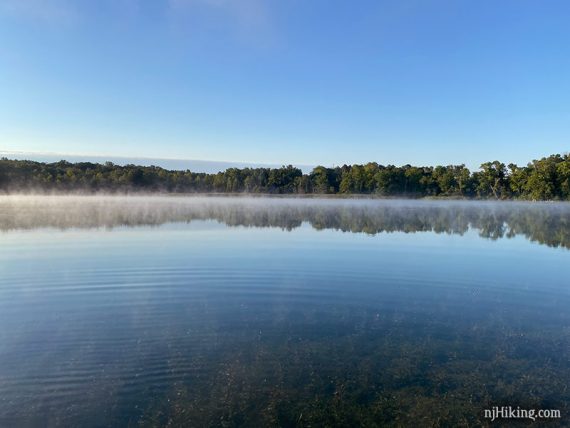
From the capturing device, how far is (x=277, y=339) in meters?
8.03

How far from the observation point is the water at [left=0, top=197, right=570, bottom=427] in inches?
223

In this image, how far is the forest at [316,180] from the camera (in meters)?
110

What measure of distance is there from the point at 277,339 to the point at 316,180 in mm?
144124

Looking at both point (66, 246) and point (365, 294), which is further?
point (66, 246)

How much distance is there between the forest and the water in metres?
107

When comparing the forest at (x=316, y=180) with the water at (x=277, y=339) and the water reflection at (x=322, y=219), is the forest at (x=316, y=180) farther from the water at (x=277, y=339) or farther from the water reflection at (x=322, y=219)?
the water at (x=277, y=339)

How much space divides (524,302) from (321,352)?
6633 mm

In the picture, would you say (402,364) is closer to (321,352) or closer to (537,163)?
(321,352)

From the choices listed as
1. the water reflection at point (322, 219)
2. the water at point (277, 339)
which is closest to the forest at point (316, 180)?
the water reflection at point (322, 219)

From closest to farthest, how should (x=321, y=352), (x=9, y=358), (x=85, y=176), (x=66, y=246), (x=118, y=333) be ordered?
(x=9, y=358) < (x=321, y=352) < (x=118, y=333) < (x=66, y=246) < (x=85, y=176)

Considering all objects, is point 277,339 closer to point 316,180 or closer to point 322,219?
point 322,219

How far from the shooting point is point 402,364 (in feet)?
23.1

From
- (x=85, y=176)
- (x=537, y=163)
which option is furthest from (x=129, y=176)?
(x=537, y=163)

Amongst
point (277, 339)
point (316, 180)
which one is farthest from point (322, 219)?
point (316, 180)
